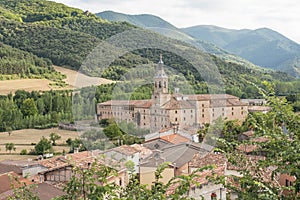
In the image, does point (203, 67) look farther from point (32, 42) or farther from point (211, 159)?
point (32, 42)

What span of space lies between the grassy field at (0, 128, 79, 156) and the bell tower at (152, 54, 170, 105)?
9.65 meters

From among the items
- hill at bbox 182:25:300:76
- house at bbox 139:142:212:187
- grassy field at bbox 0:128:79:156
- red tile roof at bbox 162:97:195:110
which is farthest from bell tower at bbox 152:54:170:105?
hill at bbox 182:25:300:76

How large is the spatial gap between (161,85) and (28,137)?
1581 cm

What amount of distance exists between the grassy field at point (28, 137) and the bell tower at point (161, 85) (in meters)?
9.65

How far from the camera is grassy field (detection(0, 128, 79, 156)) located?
20.2 metres

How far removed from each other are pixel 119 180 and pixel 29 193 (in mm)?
4703

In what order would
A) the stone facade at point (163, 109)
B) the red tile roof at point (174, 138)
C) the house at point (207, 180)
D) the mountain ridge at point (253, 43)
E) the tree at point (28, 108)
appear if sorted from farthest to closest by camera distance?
the mountain ridge at point (253, 43) < the tree at point (28, 108) < the red tile roof at point (174, 138) < the stone facade at point (163, 109) < the house at point (207, 180)

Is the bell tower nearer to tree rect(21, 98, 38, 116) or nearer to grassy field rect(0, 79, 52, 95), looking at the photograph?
tree rect(21, 98, 38, 116)

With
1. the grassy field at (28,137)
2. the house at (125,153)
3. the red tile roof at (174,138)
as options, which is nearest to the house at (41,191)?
→ the house at (125,153)

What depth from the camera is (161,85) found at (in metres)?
9.40

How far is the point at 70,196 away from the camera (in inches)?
132

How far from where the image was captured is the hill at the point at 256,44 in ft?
372

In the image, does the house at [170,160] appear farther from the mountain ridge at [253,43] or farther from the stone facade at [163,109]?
the mountain ridge at [253,43]

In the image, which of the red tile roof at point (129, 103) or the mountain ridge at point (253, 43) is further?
the mountain ridge at point (253, 43)
